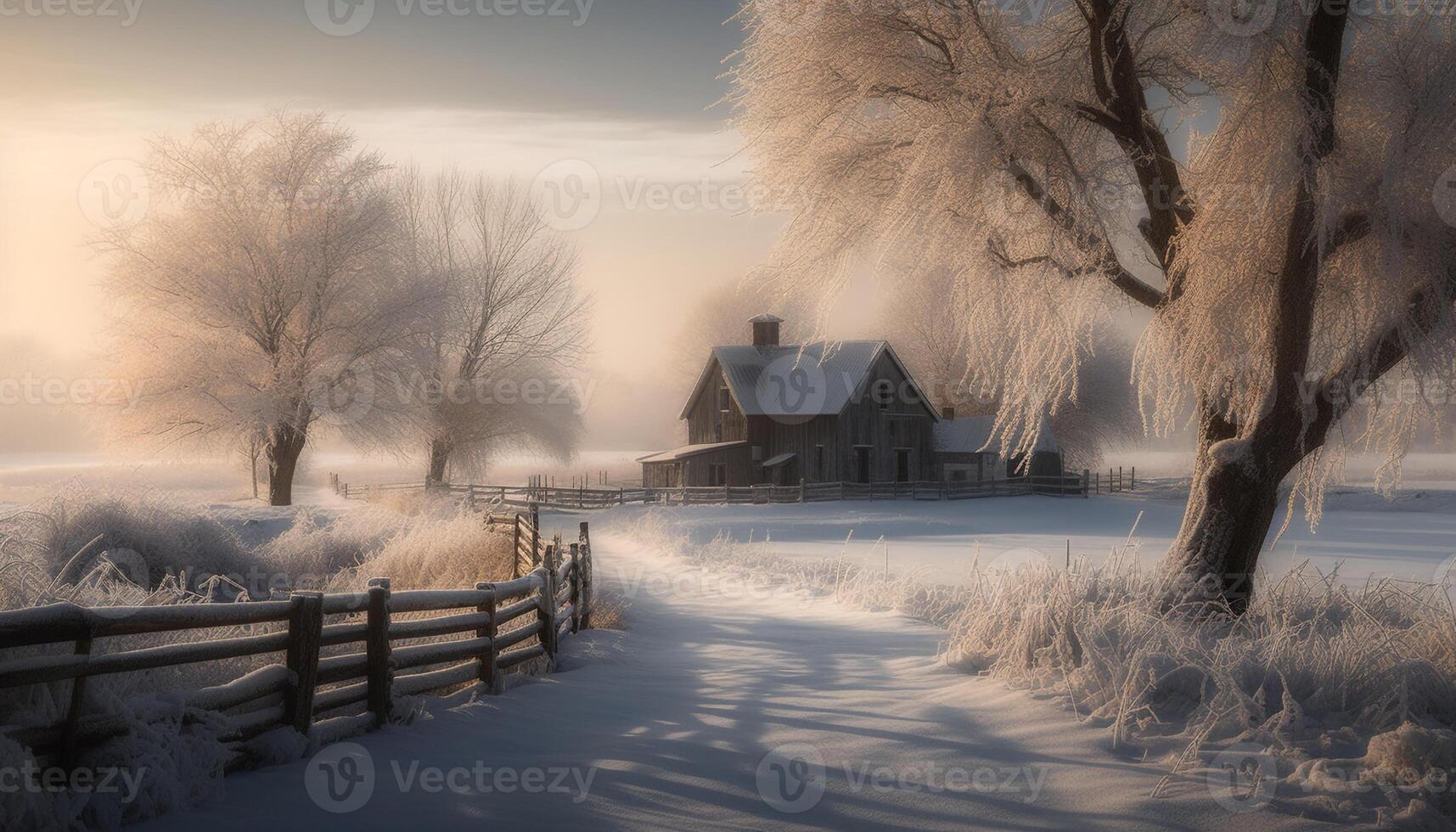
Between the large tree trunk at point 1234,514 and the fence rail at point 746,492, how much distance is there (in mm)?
28310

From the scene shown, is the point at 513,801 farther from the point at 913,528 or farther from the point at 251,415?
the point at 913,528

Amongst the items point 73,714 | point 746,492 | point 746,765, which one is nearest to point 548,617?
point 746,765

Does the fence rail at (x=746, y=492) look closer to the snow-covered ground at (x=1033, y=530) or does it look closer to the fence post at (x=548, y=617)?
the snow-covered ground at (x=1033, y=530)

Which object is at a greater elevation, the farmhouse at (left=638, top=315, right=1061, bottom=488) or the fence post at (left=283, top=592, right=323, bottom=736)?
the farmhouse at (left=638, top=315, right=1061, bottom=488)

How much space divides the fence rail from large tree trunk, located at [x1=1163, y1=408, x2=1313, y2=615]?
2831cm

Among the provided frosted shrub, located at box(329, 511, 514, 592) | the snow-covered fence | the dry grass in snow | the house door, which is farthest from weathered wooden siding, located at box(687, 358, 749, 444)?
frosted shrub, located at box(329, 511, 514, 592)

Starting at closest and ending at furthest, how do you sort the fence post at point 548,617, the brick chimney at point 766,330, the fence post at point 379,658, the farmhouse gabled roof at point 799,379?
the fence post at point 379,658, the fence post at point 548,617, the farmhouse gabled roof at point 799,379, the brick chimney at point 766,330

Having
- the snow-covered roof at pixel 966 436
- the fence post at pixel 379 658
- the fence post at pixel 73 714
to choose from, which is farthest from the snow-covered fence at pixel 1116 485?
the fence post at pixel 73 714

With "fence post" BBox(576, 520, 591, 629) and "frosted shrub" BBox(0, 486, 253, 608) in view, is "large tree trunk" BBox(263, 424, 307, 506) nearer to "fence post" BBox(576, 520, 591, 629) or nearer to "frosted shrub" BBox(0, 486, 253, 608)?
"frosted shrub" BBox(0, 486, 253, 608)

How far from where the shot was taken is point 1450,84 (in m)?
7.52

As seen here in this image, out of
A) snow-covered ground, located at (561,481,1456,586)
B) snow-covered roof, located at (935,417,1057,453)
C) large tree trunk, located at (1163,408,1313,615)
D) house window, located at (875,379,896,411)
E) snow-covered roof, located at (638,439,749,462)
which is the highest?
house window, located at (875,379,896,411)

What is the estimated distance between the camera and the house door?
135 ft

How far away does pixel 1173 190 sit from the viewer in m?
9.20

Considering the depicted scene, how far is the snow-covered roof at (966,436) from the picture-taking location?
45062 mm
